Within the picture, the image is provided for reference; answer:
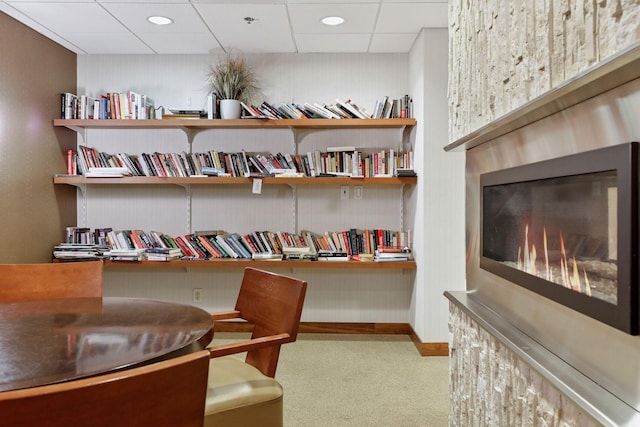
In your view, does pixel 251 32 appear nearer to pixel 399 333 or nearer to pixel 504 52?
pixel 504 52

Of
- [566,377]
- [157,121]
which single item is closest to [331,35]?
[157,121]

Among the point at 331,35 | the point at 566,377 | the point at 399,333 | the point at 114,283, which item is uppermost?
the point at 331,35

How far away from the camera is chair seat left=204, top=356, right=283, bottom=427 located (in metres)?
1.42

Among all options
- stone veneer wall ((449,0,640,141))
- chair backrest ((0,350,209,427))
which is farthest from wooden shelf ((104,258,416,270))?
chair backrest ((0,350,209,427))

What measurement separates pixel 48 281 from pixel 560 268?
208 cm

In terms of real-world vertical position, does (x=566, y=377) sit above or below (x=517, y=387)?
above

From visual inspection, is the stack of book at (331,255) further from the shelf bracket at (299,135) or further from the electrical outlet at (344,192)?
the shelf bracket at (299,135)

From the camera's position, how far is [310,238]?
3.87m

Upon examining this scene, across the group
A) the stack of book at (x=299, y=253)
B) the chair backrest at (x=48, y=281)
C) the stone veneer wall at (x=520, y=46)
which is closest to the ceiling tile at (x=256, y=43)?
the stack of book at (x=299, y=253)

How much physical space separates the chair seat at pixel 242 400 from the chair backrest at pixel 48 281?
0.85 m

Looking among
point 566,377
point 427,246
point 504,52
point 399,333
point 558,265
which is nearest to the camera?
point 566,377

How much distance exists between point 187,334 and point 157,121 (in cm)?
278

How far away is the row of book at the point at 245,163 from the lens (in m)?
3.78

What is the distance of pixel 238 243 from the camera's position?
3803 millimetres
